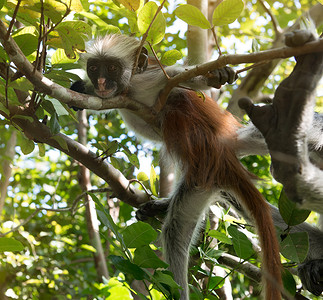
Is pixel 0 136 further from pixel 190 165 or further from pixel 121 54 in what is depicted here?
pixel 121 54

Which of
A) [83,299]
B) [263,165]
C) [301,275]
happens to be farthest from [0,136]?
[263,165]

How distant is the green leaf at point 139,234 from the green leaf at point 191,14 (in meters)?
1.14

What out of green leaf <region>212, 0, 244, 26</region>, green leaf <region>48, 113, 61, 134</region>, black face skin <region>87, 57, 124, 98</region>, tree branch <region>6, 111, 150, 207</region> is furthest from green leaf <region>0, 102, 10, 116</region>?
green leaf <region>212, 0, 244, 26</region>

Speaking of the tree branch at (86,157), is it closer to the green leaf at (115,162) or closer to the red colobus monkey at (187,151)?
the green leaf at (115,162)

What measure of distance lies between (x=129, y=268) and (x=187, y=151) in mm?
1523

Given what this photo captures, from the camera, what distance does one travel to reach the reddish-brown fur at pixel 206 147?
11.0 feet

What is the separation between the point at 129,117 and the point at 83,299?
234 centimetres

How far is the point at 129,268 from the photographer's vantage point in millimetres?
2139

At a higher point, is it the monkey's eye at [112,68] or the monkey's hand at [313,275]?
the monkey's eye at [112,68]

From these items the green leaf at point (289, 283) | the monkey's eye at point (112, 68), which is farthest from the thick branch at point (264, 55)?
the monkey's eye at point (112, 68)

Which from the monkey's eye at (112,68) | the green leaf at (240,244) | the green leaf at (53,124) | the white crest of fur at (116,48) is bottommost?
the green leaf at (240,244)

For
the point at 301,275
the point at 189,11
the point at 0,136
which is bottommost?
the point at 301,275

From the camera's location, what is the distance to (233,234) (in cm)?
254

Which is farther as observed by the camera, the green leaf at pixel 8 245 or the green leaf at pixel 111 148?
the green leaf at pixel 111 148
